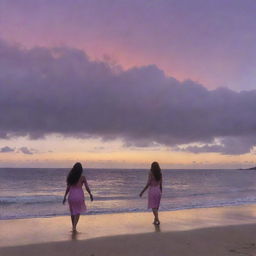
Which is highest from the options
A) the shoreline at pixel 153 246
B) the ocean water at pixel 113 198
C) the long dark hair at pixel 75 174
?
the long dark hair at pixel 75 174

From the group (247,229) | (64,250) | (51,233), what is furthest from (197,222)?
(64,250)

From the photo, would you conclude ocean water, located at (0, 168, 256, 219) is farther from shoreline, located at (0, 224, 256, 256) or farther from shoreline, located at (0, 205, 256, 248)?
shoreline, located at (0, 224, 256, 256)

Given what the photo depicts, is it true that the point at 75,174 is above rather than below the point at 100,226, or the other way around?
above

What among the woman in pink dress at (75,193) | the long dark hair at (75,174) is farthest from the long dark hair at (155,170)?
the long dark hair at (75,174)

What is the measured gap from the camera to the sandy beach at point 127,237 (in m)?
8.09

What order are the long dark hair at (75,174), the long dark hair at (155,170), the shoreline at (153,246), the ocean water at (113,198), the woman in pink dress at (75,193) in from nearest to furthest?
1. the shoreline at (153,246)
2. the long dark hair at (75,174)
3. the woman in pink dress at (75,193)
4. the long dark hair at (155,170)
5. the ocean water at (113,198)

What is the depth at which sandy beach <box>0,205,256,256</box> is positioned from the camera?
26.6ft

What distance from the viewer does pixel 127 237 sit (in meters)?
9.61

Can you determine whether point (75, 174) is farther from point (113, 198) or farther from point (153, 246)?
point (113, 198)

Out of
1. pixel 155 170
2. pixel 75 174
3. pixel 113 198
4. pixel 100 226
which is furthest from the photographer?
pixel 113 198

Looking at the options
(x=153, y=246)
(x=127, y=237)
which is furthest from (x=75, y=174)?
(x=153, y=246)

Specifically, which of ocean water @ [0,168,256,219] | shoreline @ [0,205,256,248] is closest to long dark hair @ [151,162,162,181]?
shoreline @ [0,205,256,248]

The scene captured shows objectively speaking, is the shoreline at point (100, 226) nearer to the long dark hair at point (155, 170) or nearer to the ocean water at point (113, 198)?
the long dark hair at point (155, 170)

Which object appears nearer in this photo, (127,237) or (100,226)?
(127,237)
